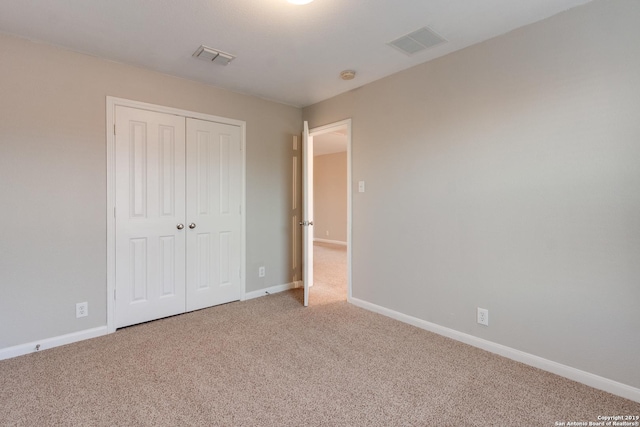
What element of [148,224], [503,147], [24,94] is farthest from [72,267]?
[503,147]

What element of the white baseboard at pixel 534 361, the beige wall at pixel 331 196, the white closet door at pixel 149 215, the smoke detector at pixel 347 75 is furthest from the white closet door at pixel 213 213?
the beige wall at pixel 331 196

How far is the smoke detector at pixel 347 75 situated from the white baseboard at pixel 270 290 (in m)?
2.65

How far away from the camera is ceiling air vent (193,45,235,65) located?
255 cm

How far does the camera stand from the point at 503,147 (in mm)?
2332

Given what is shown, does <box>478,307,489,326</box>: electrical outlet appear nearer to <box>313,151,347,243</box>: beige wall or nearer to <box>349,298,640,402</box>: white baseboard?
<box>349,298,640,402</box>: white baseboard

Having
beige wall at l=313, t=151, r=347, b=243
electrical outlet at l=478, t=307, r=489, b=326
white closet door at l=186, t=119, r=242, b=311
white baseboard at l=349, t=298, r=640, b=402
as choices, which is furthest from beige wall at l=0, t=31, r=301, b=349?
beige wall at l=313, t=151, r=347, b=243

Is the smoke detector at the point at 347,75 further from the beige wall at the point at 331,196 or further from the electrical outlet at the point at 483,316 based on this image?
the beige wall at the point at 331,196

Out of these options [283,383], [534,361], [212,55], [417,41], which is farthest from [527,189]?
[212,55]

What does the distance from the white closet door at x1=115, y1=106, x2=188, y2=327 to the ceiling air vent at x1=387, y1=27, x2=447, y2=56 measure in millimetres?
2234

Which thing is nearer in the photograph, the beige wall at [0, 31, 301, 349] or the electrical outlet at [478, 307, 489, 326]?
the beige wall at [0, 31, 301, 349]

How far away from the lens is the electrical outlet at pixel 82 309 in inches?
102

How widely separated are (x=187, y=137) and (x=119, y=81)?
28.7 inches

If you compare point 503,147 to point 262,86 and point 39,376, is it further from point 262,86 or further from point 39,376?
point 39,376

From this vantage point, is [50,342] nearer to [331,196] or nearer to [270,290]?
[270,290]
